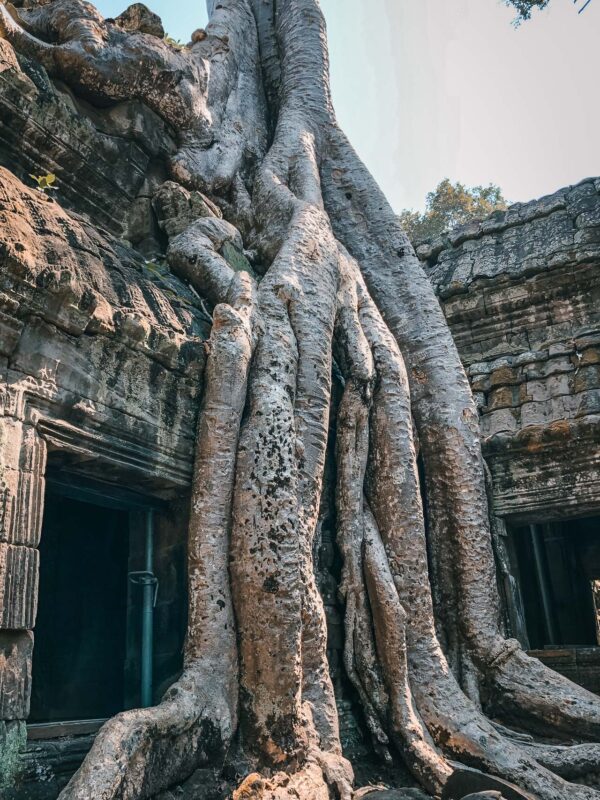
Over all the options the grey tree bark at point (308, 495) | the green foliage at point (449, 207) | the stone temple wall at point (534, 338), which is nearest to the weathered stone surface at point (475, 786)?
the grey tree bark at point (308, 495)

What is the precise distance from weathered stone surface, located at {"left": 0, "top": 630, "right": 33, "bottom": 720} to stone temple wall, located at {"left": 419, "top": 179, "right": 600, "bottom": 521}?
302 cm

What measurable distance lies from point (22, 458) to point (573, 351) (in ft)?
11.5

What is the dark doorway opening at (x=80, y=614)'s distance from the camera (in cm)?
394

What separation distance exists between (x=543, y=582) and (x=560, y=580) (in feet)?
1.37

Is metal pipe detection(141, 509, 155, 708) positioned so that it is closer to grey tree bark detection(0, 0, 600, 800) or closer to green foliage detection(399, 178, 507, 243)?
grey tree bark detection(0, 0, 600, 800)

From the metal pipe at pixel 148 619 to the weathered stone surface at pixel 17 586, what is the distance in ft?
3.28

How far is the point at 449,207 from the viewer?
14391 millimetres

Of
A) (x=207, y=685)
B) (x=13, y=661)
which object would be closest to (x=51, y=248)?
(x=13, y=661)

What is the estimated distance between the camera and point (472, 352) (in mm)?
5703

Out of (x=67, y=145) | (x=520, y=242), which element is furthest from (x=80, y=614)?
(x=520, y=242)

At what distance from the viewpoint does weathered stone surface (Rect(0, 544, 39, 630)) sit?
2.43 meters

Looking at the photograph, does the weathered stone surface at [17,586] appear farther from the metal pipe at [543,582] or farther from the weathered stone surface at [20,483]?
the metal pipe at [543,582]

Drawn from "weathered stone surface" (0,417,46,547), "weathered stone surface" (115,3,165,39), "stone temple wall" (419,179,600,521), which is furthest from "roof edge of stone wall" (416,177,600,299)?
"weathered stone surface" (0,417,46,547)

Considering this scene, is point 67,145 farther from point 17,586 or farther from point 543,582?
point 543,582
